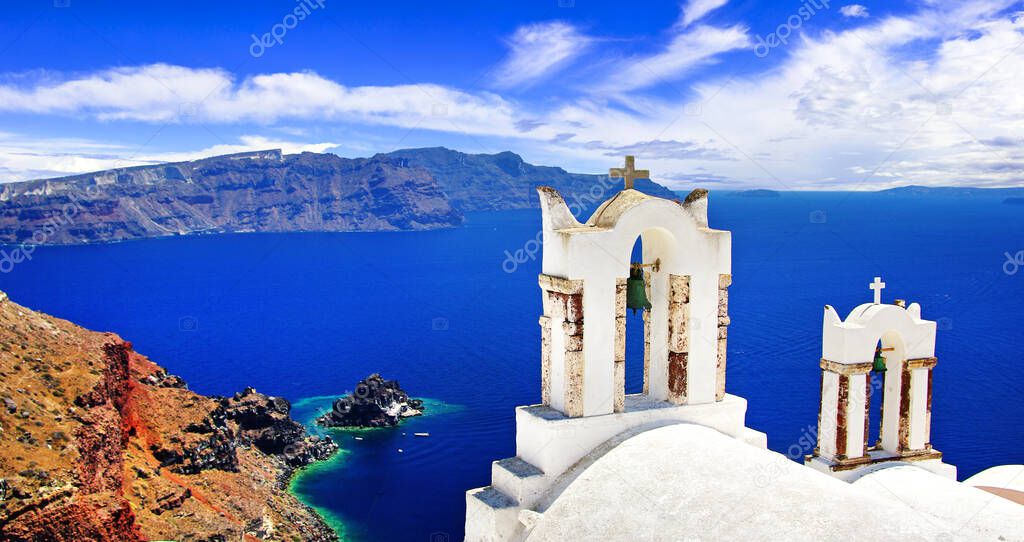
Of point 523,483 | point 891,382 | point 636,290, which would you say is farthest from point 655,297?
point 891,382

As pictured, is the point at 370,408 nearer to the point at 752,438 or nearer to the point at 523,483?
the point at 752,438

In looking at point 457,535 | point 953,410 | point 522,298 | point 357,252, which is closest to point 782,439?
point 953,410

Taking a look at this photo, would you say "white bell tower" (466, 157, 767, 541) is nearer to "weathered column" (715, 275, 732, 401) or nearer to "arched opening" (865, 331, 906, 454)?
"weathered column" (715, 275, 732, 401)

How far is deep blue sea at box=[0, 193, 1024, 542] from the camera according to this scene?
47.8 metres

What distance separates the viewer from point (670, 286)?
12.8 meters

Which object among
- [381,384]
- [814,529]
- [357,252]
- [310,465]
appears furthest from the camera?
[357,252]

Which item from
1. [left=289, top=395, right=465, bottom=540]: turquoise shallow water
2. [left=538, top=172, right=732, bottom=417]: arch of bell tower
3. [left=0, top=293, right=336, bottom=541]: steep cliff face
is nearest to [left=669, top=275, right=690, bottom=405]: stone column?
[left=538, top=172, right=732, bottom=417]: arch of bell tower

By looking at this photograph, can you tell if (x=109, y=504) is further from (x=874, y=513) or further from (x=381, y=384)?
(x=381, y=384)

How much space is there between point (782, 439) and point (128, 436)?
37.8 meters

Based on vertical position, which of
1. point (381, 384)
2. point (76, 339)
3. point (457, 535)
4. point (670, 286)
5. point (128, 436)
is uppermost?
point (670, 286)

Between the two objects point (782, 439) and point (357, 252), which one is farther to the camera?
point (357, 252)

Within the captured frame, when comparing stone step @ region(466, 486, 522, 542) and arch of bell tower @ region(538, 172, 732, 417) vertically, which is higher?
arch of bell tower @ region(538, 172, 732, 417)

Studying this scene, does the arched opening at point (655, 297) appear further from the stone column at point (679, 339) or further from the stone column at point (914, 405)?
the stone column at point (914, 405)

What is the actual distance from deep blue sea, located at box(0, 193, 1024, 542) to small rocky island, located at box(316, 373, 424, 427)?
1.64 m
